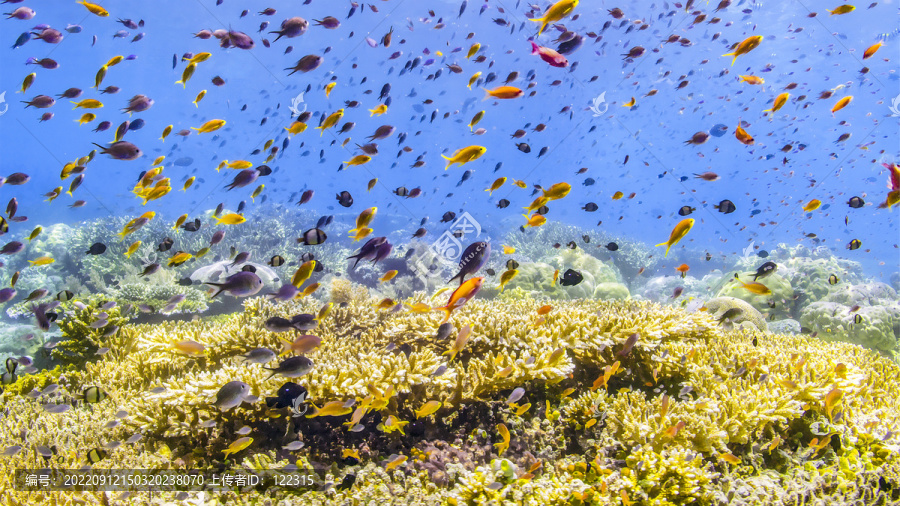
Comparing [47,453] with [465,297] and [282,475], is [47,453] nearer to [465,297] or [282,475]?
[282,475]

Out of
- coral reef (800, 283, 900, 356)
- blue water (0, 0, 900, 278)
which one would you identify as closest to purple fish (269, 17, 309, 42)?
blue water (0, 0, 900, 278)

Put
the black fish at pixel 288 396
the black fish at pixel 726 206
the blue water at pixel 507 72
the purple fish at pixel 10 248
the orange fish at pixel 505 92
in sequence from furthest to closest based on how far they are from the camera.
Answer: the blue water at pixel 507 72 < the black fish at pixel 726 206 < the purple fish at pixel 10 248 < the orange fish at pixel 505 92 < the black fish at pixel 288 396

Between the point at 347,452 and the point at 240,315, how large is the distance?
151 inches

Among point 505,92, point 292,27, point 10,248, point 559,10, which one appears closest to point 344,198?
point 292,27

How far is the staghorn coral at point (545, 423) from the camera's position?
289 cm

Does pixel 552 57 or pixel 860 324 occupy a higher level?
pixel 552 57

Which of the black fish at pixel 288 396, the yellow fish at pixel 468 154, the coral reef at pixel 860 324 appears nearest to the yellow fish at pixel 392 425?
the black fish at pixel 288 396

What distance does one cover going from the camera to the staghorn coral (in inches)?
114

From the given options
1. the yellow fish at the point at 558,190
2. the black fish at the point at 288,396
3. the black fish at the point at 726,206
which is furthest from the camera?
the black fish at the point at 726,206

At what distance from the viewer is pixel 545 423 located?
11.9 feet

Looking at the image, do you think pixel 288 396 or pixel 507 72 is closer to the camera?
pixel 288 396

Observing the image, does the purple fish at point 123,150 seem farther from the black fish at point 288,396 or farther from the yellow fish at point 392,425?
the yellow fish at point 392,425

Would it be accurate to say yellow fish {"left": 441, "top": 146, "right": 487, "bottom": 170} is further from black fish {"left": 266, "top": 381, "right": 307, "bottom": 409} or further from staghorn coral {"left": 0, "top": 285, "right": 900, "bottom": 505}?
black fish {"left": 266, "top": 381, "right": 307, "bottom": 409}

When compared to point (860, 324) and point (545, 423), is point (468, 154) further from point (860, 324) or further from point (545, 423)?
point (860, 324)
